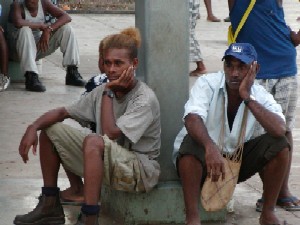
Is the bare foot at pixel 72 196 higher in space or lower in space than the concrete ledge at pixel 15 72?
higher

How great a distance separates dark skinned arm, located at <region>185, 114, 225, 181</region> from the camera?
17.3 ft

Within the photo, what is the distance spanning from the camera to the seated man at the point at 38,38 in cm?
972

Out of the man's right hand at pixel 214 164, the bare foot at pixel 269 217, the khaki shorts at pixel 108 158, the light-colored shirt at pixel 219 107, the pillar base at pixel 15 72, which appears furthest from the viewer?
the pillar base at pixel 15 72

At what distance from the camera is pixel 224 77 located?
5664 mm

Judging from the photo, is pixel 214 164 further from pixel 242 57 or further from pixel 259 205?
pixel 259 205

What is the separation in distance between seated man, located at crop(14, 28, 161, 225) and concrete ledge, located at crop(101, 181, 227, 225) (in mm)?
133

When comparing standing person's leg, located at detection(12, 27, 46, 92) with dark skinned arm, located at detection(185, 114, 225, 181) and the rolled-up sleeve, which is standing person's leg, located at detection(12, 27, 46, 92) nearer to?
the rolled-up sleeve

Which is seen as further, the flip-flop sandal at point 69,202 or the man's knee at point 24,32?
the man's knee at point 24,32

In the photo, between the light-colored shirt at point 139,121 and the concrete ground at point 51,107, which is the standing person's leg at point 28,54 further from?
the light-colored shirt at point 139,121

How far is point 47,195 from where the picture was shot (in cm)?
567

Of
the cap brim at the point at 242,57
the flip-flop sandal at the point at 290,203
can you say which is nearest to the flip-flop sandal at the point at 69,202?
the flip-flop sandal at the point at 290,203

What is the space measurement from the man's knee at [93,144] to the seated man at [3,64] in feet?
15.0

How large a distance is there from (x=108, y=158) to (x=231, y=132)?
2.59 feet

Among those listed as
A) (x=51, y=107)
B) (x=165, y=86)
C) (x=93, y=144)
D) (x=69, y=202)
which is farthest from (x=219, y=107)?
(x=51, y=107)
